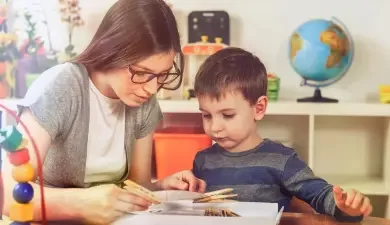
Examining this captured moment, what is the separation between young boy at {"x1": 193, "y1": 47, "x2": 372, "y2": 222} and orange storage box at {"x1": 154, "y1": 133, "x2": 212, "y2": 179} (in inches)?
4.8

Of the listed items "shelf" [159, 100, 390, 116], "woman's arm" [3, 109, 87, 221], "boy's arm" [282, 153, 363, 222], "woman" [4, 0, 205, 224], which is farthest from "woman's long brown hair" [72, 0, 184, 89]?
"shelf" [159, 100, 390, 116]

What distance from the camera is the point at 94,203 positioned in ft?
1.84

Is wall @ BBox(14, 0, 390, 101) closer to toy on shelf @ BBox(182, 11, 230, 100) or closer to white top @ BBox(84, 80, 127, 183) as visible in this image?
toy on shelf @ BBox(182, 11, 230, 100)

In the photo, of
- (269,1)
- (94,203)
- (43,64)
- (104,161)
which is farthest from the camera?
(269,1)

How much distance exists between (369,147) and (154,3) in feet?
1.70

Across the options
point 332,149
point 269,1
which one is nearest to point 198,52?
point 269,1

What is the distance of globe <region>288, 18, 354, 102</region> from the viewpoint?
1.02m

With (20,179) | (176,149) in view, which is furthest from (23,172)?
(176,149)

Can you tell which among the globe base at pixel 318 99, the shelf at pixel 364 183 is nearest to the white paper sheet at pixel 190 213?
the shelf at pixel 364 183

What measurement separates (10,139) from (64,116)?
182mm

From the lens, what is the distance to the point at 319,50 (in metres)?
1.02

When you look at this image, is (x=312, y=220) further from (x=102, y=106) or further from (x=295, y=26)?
(x=295, y=26)

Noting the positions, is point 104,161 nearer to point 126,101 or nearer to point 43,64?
point 126,101

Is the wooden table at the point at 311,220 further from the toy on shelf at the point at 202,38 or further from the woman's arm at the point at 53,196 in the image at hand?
the toy on shelf at the point at 202,38
